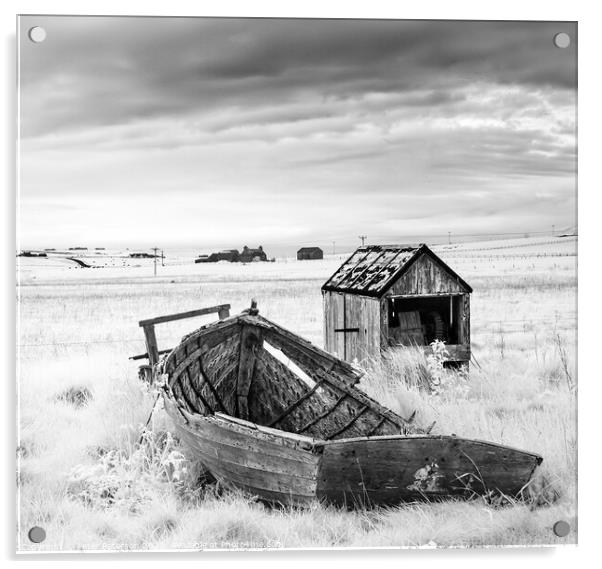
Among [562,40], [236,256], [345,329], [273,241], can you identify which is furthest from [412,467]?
[562,40]

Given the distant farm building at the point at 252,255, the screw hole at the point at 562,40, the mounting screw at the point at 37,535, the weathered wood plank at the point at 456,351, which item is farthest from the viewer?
the weathered wood plank at the point at 456,351

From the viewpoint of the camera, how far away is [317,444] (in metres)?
3.72

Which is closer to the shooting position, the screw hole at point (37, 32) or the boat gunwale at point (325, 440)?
the boat gunwale at point (325, 440)

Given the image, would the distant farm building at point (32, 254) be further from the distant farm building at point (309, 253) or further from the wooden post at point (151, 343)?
the distant farm building at point (309, 253)

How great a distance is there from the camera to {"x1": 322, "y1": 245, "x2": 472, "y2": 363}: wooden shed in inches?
228

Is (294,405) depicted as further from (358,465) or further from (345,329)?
(358,465)

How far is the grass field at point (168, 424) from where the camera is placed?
427cm

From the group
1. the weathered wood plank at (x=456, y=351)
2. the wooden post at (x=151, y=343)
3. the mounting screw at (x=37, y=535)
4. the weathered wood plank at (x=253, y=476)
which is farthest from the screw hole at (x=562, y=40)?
the mounting screw at (x=37, y=535)

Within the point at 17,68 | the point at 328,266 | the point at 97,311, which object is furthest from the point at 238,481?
the point at 17,68

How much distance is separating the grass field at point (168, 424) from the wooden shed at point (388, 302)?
0.16m

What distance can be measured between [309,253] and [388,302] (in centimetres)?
101

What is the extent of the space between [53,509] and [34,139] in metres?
2.44

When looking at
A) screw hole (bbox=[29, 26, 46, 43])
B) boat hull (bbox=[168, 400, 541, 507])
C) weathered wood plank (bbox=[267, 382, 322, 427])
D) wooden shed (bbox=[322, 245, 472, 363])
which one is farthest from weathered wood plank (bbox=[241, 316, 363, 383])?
screw hole (bbox=[29, 26, 46, 43])

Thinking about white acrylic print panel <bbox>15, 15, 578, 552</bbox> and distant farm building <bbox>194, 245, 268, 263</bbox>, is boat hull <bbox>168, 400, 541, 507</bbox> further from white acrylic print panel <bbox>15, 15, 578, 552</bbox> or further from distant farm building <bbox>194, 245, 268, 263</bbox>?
distant farm building <bbox>194, 245, 268, 263</bbox>
